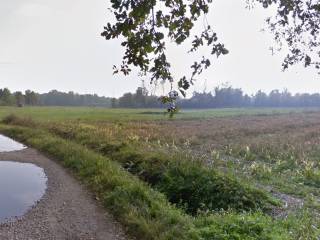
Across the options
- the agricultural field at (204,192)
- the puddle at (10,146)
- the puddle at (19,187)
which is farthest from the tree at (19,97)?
the puddle at (19,187)

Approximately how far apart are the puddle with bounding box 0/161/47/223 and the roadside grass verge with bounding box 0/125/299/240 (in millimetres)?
1783

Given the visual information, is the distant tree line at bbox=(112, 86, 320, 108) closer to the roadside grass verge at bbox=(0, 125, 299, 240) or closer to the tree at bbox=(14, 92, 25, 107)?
the tree at bbox=(14, 92, 25, 107)

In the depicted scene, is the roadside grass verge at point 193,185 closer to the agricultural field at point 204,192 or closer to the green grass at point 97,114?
the agricultural field at point 204,192

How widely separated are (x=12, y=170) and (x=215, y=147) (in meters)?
12.4

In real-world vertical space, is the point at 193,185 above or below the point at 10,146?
above

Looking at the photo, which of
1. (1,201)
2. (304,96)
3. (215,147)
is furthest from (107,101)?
(1,201)

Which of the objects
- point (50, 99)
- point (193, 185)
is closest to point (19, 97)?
point (50, 99)

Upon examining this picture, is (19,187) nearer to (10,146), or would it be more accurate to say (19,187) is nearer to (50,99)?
(10,146)

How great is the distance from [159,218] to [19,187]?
7514 millimetres

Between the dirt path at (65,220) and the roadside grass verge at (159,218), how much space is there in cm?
38

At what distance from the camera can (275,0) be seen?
5270 mm

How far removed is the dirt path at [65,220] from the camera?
930 cm

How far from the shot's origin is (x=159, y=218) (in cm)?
957

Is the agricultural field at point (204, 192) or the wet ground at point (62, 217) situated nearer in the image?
the agricultural field at point (204, 192)
